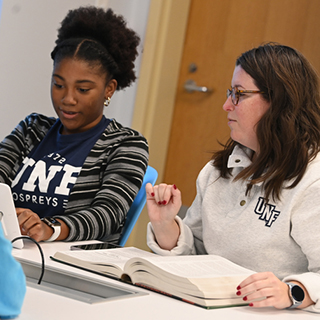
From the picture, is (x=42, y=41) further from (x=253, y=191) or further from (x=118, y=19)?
(x=253, y=191)

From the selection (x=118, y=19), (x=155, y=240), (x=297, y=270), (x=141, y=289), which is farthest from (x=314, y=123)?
(x=118, y=19)

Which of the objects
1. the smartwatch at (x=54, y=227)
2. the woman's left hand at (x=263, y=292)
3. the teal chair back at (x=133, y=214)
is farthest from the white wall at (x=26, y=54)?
the woman's left hand at (x=263, y=292)

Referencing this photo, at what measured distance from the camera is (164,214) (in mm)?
1292

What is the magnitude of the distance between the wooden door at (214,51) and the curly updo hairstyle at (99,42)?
3.68 ft

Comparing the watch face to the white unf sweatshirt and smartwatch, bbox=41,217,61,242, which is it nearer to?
the white unf sweatshirt

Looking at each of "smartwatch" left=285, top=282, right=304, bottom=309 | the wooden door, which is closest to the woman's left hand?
"smartwatch" left=285, top=282, right=304, bottom=309

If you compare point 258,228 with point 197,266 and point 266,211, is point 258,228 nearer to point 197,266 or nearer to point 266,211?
point 266,211

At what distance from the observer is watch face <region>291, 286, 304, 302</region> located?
3.02 feet

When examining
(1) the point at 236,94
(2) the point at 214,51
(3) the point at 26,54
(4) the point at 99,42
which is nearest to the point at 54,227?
(1) the point at 236,94

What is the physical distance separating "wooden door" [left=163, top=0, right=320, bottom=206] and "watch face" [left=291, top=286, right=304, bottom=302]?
1903mm

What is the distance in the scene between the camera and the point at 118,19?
6.01ft

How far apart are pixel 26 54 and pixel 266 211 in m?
1.66

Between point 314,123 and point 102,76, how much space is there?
2.57 ft

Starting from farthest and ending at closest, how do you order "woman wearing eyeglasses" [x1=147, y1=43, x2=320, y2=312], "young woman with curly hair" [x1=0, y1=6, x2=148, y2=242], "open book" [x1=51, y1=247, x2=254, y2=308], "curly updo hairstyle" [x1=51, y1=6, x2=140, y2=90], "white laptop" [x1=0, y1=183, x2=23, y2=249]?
"curly updo hairstyle" [x1=51, y1=6, x2=140, y2=90] → "young woman with curly hair" [x1=0, y1=6, x2=148, y2=242] → "woman wearing eyeglasses" [x1=147, y1=43, x2=320, y2=312] → "white laptop" [x1=0, y1=183, x2=23, y2=249] → "open book" [x1=51, y1=247, x2=254, y2=308]
